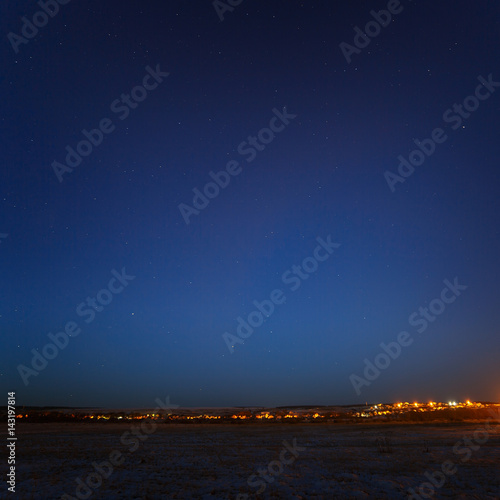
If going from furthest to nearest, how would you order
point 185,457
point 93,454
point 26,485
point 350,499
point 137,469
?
point 93,454
point 185,457
point 137,469
point 26,485
point 350,499

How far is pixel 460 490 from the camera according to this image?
Result: 14.0 meters

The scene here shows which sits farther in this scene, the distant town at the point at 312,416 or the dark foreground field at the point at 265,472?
the distant town at the point at 312,416

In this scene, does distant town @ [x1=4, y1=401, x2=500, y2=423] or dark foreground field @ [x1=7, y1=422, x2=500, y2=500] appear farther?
distant town @ [x1=4, y1=401, x2=500, y2=423]

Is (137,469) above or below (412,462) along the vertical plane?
above

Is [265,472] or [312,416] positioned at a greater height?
[312,416]

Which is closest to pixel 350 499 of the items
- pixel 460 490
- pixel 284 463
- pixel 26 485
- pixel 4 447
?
pixel 460 490

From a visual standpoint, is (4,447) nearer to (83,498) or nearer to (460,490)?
(83,498)

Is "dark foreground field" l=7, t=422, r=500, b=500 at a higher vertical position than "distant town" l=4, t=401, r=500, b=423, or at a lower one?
lower

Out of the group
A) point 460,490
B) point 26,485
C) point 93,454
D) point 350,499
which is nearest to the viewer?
point 350,499

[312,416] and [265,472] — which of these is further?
[312,416]

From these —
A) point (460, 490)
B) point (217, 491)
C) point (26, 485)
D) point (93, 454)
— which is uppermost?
point (93, 454)

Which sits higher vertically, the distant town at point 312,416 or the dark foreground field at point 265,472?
the distant town at point 312,416

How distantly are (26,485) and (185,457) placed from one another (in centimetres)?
1000

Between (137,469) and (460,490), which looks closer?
(460,490)
